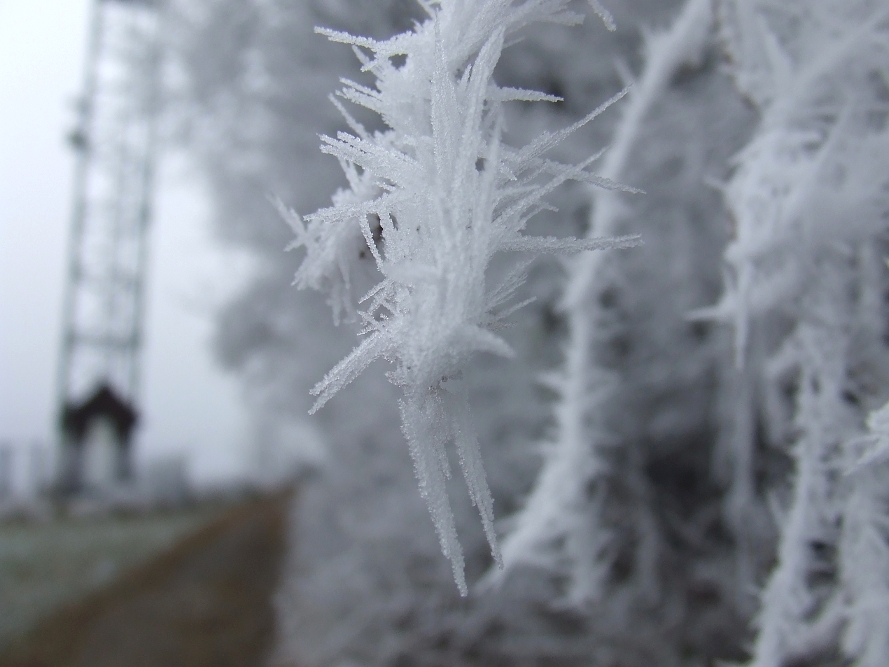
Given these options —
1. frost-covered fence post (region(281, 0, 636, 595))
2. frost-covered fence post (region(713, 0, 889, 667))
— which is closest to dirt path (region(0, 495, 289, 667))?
frost-covered fence post (region(713, 0, 889, 667))

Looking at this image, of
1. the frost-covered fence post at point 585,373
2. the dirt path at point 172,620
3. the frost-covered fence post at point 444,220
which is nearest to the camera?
the frost-covered fence post at point 444,220

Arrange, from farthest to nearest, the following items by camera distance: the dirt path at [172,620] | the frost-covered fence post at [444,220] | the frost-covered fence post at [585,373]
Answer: the dirt path at [172,620] → the frost-covered fence post at [585,373] → the frost-covered fence post at [444,220]

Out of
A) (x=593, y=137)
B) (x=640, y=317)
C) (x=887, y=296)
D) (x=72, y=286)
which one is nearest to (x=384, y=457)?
(x=640, y=317)

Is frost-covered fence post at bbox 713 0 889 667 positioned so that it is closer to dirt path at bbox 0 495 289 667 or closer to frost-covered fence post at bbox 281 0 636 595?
frost-covered fence post at bbox 281 0 636 595

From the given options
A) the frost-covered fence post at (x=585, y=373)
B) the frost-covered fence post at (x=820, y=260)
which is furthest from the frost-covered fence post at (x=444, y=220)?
the frost-covered fence post at (x=585, y=373)

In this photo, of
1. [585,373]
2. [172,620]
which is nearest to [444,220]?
[585,373]

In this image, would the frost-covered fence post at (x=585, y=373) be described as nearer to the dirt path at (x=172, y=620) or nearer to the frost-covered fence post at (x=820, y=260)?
the frost-covered fence post at (x=820, y=260)

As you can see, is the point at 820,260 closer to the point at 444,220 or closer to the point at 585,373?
the point at 585,373
